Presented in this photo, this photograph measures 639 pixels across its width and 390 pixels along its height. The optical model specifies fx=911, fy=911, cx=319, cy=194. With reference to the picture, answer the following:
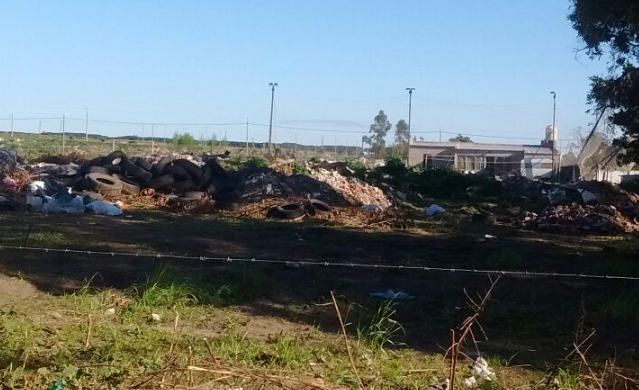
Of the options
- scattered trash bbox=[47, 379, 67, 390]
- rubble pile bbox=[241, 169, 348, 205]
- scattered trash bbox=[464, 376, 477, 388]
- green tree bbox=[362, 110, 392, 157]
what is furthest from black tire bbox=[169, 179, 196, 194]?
green tree bbox=[362, 110, 392, 157]

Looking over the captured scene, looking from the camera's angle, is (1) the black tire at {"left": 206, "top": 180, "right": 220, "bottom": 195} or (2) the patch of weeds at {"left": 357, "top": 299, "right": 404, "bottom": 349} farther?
(1) the black tire at {"left": 206, "top": 180, "right": 220, "bottom": 195}

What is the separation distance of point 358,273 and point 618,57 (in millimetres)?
8000

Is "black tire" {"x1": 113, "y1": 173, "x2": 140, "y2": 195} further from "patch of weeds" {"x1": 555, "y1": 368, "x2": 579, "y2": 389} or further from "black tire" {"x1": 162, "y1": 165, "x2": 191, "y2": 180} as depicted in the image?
"patch of weeds" {"x1": 555, "y1": 368, "x2": 579, "y2": 389}

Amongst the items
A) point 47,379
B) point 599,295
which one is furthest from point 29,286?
point 599,295

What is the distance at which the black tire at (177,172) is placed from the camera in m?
23.2

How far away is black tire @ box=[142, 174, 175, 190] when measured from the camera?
22.7 m

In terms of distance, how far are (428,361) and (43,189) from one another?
15331 mm

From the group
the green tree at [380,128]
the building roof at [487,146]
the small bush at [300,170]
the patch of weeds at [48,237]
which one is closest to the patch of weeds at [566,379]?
the patch of weeds at [48,237]

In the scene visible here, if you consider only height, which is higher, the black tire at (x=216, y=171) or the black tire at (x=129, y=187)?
the black tire at (x=216, y=171)

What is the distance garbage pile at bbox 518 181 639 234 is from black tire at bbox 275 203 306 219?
508 centimetres

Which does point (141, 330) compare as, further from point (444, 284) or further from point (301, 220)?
point (301, 220)

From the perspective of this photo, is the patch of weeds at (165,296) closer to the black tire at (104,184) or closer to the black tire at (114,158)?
the black tire at (104,184)

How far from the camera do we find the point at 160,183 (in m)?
22.7

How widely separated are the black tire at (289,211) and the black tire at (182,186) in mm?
3562
